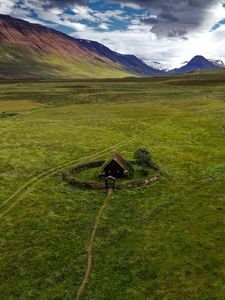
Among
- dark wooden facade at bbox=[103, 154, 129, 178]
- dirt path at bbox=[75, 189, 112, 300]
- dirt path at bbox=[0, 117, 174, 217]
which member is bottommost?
dirt path at bbox=[75, 189, 112, 300]

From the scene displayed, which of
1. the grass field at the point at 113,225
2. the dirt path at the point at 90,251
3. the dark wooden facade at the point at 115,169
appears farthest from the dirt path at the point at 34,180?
the dirt path at the point at 90,251

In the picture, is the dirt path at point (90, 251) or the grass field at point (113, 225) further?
the grass field at point (113, 225)

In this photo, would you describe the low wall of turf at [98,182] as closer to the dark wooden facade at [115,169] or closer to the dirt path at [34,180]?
the dark wooden facade at [115,169]

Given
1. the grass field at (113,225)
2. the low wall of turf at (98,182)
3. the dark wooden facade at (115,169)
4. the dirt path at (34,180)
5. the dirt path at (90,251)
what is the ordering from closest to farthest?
1. the dirt path at (90,251)
2. the grass field at (113,225)
3. the dirt path at (34,180)
4. the low wall of turf at (98,182)
5. the dark wooden facade at (115,169)

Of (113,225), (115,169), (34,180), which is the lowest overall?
(113,225)

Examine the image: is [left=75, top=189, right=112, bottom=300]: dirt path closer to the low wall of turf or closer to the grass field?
the grass field

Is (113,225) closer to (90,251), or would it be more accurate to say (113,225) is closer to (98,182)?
(90,251)

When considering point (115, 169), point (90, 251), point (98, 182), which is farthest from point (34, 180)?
point (90, 251)

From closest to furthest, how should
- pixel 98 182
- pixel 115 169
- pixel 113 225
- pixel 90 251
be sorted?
pixel 90 251 < pixel 113 225 < pixel 98 182 < pixel 115 169

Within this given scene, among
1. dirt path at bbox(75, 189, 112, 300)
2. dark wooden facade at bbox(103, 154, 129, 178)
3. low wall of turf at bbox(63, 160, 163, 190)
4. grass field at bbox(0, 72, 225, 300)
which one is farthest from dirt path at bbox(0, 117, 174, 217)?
dirt path at bbox(75, 189, 112, 300)

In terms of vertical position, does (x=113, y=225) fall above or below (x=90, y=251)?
above

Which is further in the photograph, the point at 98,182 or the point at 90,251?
the point at 98,182

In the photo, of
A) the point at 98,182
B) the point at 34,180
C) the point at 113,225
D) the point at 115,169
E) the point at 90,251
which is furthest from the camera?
the point at 34,180

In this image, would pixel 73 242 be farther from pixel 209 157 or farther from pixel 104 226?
pixel 209 157
